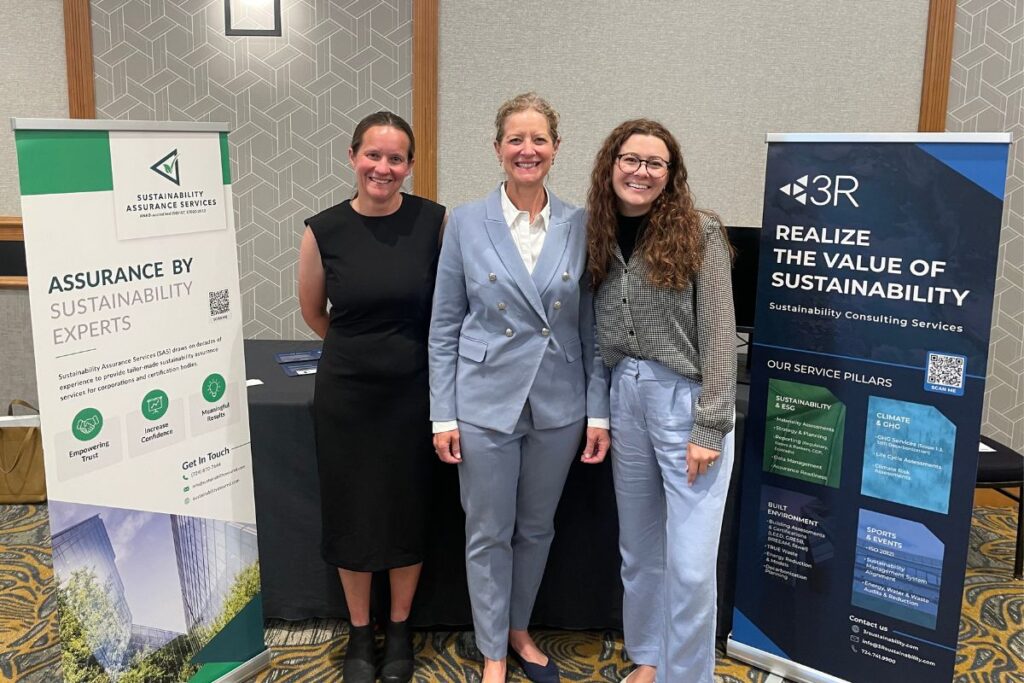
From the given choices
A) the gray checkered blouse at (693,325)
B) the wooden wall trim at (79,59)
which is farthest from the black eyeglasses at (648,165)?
the wooden wall trim at (79,59)

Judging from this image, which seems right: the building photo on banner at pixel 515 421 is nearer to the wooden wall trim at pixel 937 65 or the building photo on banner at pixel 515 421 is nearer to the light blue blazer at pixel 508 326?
the light blue blazer at pixel 508 326

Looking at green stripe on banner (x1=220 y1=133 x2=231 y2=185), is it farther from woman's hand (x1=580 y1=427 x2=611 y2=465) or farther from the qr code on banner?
the qr code on banner

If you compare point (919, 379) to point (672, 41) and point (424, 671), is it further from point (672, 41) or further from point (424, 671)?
point (672, 41)

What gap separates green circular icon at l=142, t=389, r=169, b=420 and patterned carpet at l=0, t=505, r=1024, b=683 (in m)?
0.88

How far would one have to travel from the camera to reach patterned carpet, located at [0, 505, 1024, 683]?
7.46 feet

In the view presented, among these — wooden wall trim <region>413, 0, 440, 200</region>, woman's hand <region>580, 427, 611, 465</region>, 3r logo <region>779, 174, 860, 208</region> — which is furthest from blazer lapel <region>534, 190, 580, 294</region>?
wooden wall trim <region>413, 0, 440, 200</region>

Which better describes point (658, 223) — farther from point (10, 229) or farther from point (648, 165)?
point (10, 229)

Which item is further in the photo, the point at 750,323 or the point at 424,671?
the point at 750,323

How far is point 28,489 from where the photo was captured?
3422 mm

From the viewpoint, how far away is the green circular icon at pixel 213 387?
2047 mm

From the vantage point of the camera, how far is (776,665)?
2.27 m

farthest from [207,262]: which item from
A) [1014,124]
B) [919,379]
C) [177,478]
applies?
[1014,124]

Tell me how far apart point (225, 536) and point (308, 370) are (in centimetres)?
70

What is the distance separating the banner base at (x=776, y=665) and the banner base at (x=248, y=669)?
4.62 feet
